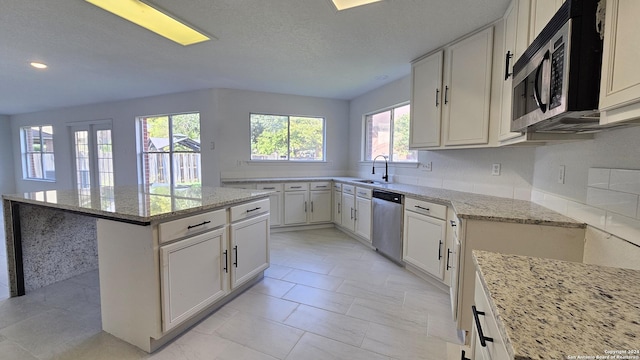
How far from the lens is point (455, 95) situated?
2.58m

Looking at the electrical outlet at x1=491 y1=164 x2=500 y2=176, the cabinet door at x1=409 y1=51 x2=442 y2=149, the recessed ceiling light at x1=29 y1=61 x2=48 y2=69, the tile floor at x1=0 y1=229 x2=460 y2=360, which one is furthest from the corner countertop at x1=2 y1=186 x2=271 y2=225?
the electrical outlet at x1=491 y1=164 x2=500 y2=176

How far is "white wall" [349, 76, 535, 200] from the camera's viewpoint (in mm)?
2335

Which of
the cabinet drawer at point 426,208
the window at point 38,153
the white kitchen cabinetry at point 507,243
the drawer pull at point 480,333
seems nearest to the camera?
the drawer pull at point 480,333

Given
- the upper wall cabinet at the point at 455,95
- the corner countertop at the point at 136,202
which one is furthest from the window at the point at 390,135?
the corner countertop at the point at 136,202

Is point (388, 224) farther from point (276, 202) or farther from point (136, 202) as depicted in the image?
point (136, 202)

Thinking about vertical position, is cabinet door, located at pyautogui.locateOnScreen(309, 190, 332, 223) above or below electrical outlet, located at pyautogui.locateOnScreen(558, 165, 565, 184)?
below

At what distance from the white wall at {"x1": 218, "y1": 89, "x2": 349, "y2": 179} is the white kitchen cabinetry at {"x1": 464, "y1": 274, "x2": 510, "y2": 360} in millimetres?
4198

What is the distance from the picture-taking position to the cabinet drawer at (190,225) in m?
1.67

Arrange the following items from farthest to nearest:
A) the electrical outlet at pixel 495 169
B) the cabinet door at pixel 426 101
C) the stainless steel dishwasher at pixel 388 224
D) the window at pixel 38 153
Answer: the window at pixel 38 153, the stainless steel dishwasher at pixel 388 224, the cabinet door at pixel 426 101, the electrical outlet at pixel 495 169

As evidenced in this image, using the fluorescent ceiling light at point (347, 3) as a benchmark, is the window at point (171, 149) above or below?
below

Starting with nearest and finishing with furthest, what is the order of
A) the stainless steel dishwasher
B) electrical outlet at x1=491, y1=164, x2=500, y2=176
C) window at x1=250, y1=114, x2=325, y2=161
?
electrical outlet at x1=491, y1=164, x2=500, y2=176
the stainless steel dishwasher
window at x1=250, y1=114, x2=325, y2=161

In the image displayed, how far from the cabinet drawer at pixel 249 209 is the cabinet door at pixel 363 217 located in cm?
153

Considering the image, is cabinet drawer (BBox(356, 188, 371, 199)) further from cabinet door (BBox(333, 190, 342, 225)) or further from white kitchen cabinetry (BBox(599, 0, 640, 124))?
white kitchen cabinetry (BBox(599, 0, 640, 124))

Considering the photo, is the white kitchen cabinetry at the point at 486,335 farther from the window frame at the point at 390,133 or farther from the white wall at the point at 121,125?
the white wall at the point at 121,125
